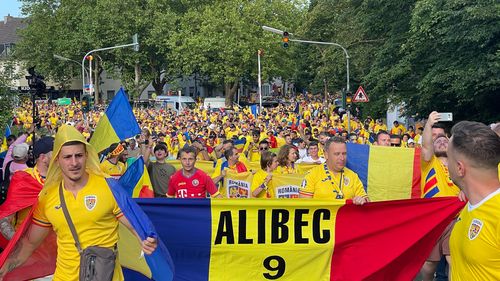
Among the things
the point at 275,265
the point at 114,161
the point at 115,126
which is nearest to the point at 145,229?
the point at 275,265

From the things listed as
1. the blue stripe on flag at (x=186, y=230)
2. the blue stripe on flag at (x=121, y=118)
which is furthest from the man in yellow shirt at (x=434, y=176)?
the blue stripe on flag at (x=121, y=118)

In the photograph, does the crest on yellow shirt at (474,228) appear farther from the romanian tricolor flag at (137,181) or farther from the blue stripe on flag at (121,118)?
the romanian tricolor flag at (137,181)

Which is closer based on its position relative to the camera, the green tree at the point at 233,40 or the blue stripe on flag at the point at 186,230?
the blue stripe on flag at the point at 186,230

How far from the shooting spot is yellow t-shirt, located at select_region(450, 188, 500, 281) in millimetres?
3188

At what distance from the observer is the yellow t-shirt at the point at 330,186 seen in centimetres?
672

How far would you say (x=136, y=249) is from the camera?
5.44 m

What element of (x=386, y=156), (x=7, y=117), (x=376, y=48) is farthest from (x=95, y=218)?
(x=376, y=48)

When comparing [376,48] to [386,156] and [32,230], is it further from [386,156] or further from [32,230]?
[32,230]

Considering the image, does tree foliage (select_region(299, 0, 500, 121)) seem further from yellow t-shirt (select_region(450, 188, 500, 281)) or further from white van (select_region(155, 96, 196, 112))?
white van (select_region(155, 96, 196, 112))

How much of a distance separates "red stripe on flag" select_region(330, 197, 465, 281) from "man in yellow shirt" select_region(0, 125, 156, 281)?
2.45 meters

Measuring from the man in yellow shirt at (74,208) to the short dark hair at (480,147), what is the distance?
2236 millimetres

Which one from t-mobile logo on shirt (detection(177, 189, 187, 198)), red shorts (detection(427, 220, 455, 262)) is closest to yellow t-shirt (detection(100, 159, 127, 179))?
t-mobile logo on shirt (detection(177, 189, 187, 198))

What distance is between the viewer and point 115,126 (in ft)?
27.0

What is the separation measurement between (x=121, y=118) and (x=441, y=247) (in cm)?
410
